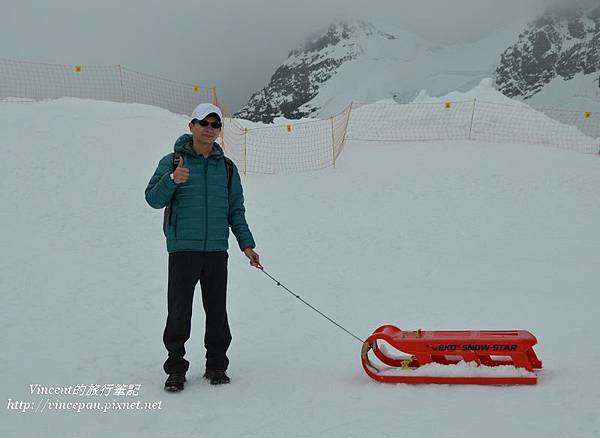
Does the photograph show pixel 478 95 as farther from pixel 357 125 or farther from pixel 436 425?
pixel 436 425

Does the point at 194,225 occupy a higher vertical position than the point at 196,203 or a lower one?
lower

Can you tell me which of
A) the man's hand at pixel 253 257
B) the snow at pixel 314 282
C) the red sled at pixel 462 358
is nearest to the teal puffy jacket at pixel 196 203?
the man's hand at pixel 253 257

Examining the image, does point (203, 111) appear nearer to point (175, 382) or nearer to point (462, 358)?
point (175, 382)

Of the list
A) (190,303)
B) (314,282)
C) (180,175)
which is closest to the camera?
(180,175)

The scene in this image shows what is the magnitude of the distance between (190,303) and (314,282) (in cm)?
382

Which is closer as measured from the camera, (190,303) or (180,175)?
(180,175)

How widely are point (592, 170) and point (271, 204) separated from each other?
28.6 feet

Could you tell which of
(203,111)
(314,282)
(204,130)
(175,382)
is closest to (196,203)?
(204,130)

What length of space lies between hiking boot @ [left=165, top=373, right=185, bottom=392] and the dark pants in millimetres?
35

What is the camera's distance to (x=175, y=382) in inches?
159

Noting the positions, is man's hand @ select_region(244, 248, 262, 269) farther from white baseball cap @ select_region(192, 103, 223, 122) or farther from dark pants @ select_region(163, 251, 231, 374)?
white baseball cap @ select_region(192, 103, 223, 122)

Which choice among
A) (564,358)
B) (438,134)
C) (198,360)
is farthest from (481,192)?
(198,360)

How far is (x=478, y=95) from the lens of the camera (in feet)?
72.9

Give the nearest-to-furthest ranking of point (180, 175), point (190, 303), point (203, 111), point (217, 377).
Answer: point (180, 175)
point (203, 111)
point (190, 303)
point (217, 377)
